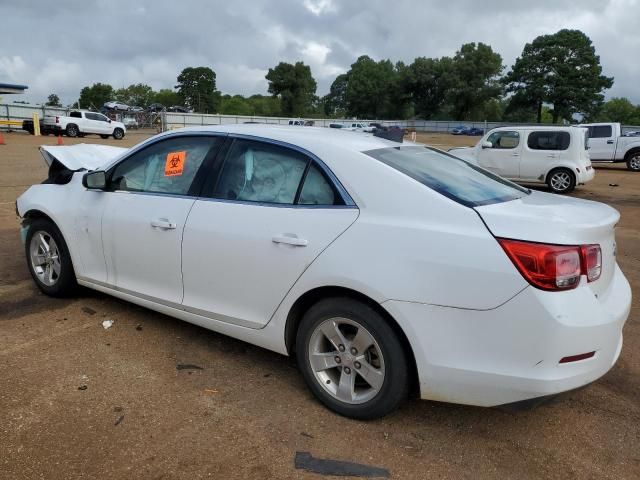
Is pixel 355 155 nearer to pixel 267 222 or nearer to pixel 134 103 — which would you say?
pixel 267 222

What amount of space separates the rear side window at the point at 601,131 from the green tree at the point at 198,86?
9572 centimetres

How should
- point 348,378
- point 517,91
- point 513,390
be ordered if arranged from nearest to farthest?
point 513,390 → point 348,378 → point 517,91

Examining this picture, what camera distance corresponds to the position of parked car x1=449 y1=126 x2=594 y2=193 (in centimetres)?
1327

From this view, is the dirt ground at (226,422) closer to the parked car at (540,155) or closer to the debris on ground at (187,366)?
the debris on ground at (187,366)

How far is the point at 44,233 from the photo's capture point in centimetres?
453

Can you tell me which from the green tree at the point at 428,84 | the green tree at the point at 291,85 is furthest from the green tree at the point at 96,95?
the green tree at the point at 428,84

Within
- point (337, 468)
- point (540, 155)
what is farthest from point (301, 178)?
point (540, 155)

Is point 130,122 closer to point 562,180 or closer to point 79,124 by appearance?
point 79,124

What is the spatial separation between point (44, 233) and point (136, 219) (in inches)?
53.7

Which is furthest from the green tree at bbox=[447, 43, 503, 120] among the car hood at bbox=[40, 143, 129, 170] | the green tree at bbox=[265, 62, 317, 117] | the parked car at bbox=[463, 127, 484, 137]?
the car hood at bbox=[40, 143, 129, 170]

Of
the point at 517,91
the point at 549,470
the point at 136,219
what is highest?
the point at 517,91

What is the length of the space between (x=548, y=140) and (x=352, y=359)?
12.5 metres

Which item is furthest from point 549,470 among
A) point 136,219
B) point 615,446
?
point 136,219

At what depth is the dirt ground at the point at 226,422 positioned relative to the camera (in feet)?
8.31
